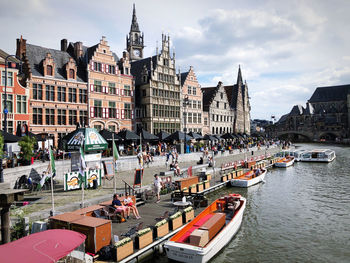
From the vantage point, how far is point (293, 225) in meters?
15.4

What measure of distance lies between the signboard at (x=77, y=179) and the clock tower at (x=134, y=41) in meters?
53.3

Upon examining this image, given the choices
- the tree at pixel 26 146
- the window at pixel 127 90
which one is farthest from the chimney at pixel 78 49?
the tree at pixel 26 146

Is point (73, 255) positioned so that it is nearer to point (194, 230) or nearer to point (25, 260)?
point (25, 260)

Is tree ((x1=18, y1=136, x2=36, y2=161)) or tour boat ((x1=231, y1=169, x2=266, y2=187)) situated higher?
tree ((x1=18, y1=136, x2=36, y2=161))

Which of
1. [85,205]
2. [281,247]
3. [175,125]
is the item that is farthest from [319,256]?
[175,125]

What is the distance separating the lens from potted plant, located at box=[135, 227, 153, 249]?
33.8 feet

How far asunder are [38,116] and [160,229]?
2555 cm

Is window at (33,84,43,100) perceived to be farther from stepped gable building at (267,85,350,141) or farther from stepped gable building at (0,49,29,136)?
stepped gable building at (267,85,350,141)

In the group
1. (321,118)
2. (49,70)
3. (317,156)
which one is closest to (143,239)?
(49,70)

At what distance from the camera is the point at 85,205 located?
1430 cm

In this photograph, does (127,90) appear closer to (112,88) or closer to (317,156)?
(112,88)

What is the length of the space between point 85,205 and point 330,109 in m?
134

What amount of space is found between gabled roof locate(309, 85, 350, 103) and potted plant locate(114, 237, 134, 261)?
453 feet

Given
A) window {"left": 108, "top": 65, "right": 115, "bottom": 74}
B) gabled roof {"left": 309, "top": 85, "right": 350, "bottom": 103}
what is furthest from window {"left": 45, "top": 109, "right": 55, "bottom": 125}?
gabled roof {"left": 309, "top": 85, "right": 350, "bottom": 103}
